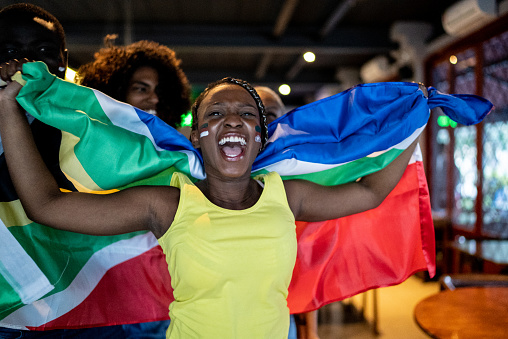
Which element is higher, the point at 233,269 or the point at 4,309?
the point at 233,269

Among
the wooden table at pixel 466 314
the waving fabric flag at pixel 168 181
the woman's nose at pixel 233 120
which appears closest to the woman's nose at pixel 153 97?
the waving fabric flag at pixel 168 181

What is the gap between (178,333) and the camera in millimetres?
1189

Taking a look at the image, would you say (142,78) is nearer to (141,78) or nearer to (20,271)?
(141,78)

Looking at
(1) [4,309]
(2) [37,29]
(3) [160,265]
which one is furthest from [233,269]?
(2) [37,29]

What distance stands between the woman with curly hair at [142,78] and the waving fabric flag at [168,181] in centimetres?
48

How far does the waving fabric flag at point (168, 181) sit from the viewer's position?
54.2 inches

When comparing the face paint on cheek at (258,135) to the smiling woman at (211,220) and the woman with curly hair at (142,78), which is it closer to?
the smiling woman at (211,220)

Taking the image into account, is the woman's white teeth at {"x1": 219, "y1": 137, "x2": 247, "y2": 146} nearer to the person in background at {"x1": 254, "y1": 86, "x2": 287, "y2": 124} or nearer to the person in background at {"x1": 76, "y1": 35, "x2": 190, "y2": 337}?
the person in background at {"x1": 76, "y1": 35, "x2": 190, "y2": 337}

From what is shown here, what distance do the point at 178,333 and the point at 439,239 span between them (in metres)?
5.20

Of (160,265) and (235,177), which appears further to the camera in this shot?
(160,265)

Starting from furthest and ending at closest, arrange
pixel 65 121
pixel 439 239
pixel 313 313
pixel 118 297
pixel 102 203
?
pixel 439 239 → pixel 313 313 → pixel 118 297 → pixel 65 121 → pixel 102 203

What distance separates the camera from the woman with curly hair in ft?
6.11

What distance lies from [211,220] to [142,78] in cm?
97

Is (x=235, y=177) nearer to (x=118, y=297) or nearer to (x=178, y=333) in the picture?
(x=178, y=333)
